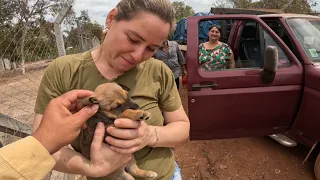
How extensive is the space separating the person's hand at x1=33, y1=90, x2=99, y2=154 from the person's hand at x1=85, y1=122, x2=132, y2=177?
0.64 ft

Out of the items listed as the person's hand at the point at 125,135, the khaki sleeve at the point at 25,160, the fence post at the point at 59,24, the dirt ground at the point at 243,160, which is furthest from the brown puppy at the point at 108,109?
the dirt ground at the point at 243,160

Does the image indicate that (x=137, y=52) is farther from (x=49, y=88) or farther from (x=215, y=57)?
(x=215, y=57)

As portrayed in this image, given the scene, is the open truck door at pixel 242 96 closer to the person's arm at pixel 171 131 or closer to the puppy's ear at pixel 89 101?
the person's arm at pixel 171 131

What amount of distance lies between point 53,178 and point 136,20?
8.61 ft

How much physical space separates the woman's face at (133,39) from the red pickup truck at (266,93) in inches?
82.7

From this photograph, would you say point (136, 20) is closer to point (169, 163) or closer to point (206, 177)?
point (169, 163)

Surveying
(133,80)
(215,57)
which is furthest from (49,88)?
(215,57)

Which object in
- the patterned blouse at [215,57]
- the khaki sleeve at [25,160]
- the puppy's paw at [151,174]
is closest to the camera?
the khaki sleeve at [25,160]

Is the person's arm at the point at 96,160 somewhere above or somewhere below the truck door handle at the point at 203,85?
above

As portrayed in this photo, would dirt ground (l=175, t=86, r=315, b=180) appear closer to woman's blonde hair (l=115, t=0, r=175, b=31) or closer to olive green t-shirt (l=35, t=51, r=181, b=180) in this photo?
olive green t-shirt (l=35, t=51, r=181, b=180)

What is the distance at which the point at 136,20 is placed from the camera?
1.23 metres

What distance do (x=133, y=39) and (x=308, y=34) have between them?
3.21 metres

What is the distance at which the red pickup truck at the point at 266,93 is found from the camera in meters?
3.28

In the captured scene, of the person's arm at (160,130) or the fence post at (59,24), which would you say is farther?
the fence post at (59,24)
